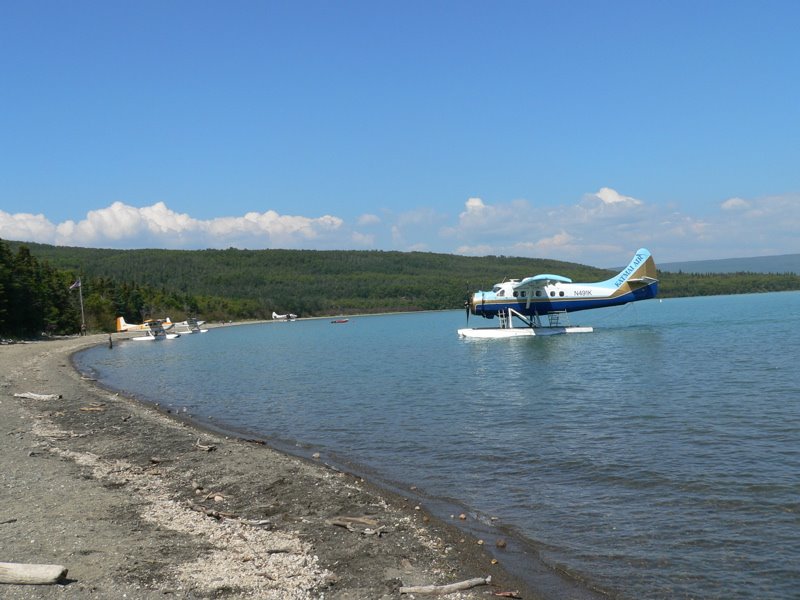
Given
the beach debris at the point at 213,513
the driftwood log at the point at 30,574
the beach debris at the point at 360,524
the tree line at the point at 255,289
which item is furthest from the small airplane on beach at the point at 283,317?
the driftwood log at the point at 30,574

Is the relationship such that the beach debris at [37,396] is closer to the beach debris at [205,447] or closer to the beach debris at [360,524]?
the beach debris at [205,447]

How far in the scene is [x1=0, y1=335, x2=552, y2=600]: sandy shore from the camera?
675cm

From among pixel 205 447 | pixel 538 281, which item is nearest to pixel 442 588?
pixel 205 447

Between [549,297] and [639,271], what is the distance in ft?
24.8

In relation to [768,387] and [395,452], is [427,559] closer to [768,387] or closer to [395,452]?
[395,452]

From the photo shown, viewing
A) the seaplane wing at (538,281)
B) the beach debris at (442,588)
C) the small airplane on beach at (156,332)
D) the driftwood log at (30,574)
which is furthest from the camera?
the small airplane on beach at (156,332)

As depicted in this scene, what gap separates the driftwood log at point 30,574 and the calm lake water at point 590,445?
486 cm

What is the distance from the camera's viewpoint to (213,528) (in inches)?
336

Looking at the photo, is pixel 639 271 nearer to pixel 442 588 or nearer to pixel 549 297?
pixel 549 297

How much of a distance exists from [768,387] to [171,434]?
17201 mm

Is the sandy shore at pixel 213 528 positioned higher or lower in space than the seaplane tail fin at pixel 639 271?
lower

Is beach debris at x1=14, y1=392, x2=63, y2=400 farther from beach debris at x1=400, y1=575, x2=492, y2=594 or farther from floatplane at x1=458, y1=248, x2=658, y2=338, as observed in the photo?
floatplane at x1=458, y1=248, x2=658, y2=338

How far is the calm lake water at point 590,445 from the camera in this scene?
26.1 feet

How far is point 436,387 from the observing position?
25.2m
